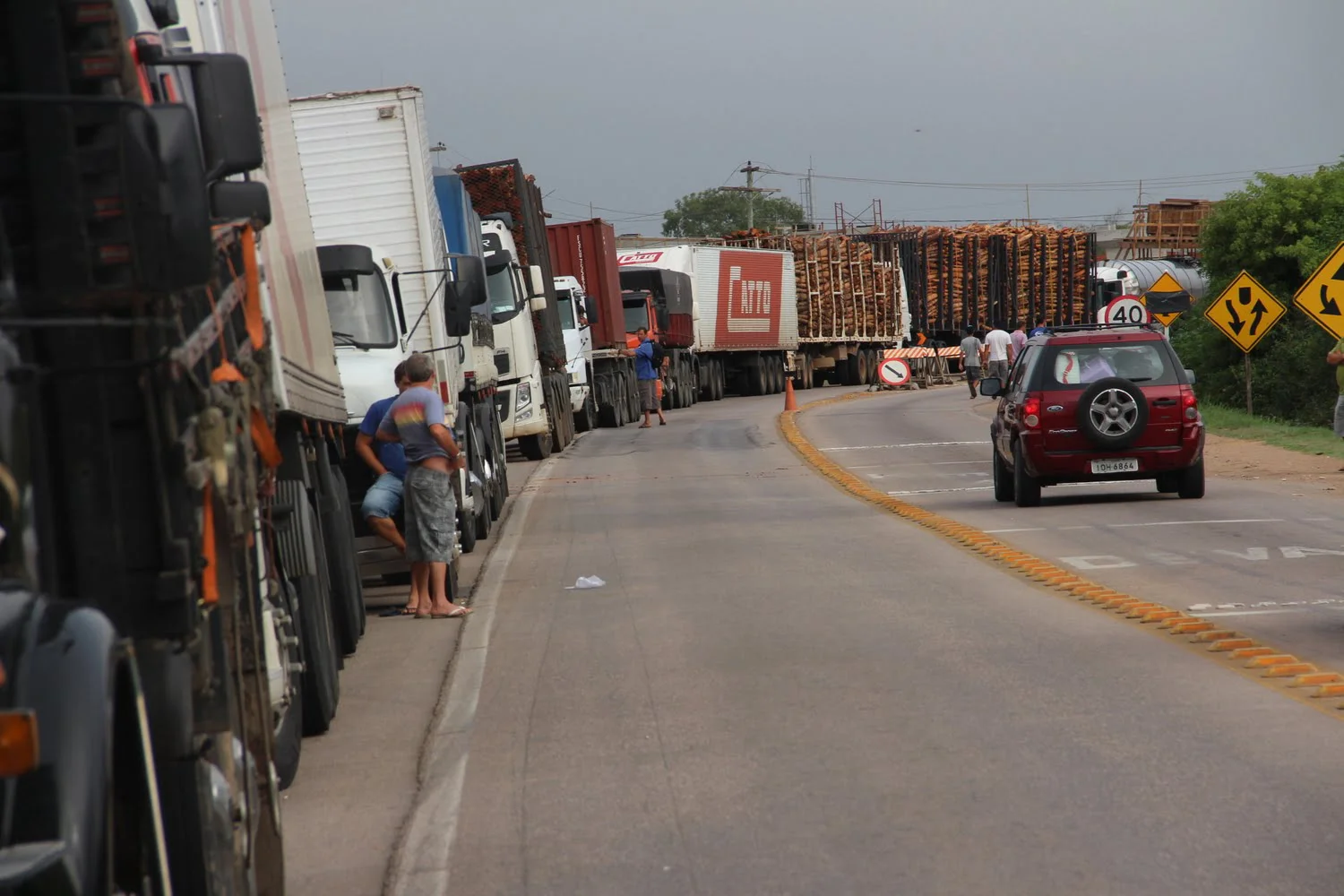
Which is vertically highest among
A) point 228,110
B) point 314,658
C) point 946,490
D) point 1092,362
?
point 228,110

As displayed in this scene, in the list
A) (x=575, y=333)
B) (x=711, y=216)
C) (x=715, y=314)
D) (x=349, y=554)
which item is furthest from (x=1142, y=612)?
(x=711, y=216)

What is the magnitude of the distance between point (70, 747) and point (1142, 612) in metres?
8.21

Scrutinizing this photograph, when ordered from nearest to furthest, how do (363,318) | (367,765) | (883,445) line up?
(367,765) → (363,318) → (883,445)

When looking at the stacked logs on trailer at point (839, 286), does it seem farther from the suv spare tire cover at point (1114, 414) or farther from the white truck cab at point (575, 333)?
the suv spare tire cover at point (1114, 414)

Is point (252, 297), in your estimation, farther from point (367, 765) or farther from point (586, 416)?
point (586, 416)

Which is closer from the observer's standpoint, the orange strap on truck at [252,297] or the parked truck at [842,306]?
the orange strap on truck at [252,297]

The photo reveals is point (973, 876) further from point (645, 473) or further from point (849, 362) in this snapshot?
point (849, 362)

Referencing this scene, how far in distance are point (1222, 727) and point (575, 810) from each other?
2571 mm

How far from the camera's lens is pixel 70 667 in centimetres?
324

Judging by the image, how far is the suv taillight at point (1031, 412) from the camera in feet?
57.0

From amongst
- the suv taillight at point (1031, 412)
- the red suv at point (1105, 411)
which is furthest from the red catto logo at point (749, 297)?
the suv taillight at point (1031, 412)

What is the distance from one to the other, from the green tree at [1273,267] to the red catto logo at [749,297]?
544 inches

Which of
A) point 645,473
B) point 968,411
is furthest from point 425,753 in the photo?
point 968,411

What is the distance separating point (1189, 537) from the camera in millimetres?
14758
